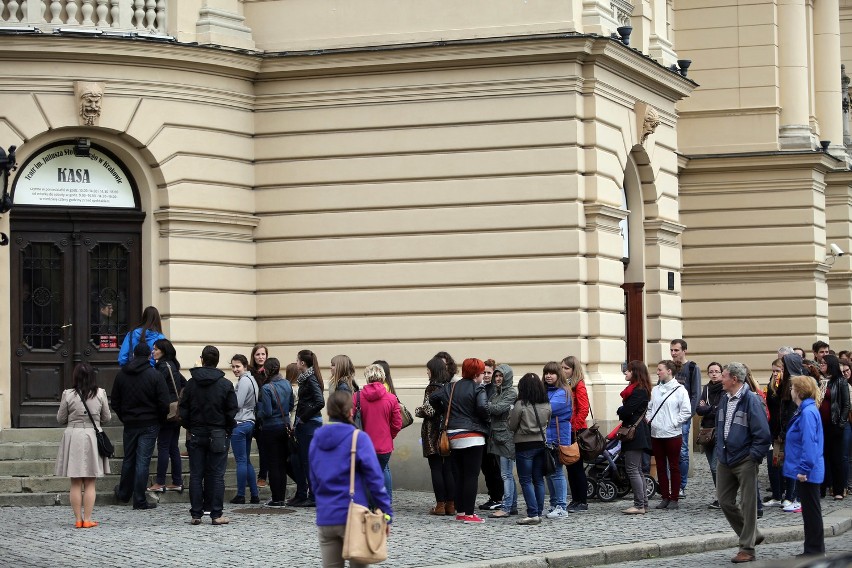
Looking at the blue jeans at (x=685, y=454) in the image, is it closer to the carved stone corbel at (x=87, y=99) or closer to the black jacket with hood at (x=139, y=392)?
the black jacket with hood at (x=139, y=392)

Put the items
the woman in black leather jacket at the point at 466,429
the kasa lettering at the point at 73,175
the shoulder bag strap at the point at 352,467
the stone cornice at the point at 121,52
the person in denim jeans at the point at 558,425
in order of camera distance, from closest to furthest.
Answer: the shoulder bag strap at the point at 352,467, the woman in black leather jacket at the point at 466,429, the person in denim jeans at the point at 558,425, the stone cornice at the point at 121,52, the kasa lettering at the point at 73,175

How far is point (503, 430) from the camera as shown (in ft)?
61.5

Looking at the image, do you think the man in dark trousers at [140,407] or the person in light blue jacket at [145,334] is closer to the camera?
the man in dark trousers at [140,407]

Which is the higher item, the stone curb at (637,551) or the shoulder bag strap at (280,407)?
the shoulder bag strap at (280,407)

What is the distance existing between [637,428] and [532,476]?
1.68 m

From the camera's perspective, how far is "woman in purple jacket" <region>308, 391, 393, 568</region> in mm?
11406

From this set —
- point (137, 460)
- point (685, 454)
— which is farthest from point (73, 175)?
point (685, 454)

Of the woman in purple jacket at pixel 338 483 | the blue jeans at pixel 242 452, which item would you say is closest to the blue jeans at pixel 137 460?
the blue jeans at pixel 242 452

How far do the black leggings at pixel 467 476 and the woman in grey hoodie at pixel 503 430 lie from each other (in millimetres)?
258

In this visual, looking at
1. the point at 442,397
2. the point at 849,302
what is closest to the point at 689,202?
the point at 849,302

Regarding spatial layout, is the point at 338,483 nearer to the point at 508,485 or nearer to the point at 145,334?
the point at 508,485

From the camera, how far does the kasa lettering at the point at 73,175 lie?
21.9m

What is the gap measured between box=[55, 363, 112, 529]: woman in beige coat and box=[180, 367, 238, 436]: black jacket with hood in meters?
0.96

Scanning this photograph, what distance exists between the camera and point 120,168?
22.3m
